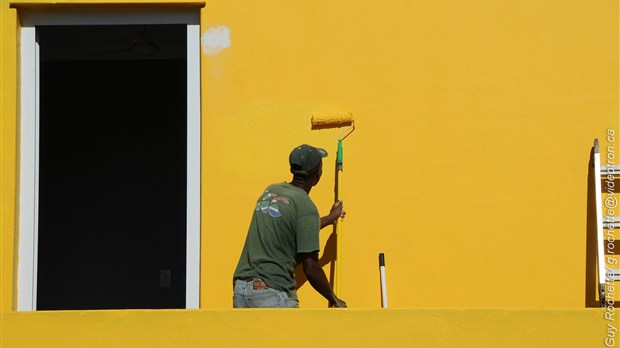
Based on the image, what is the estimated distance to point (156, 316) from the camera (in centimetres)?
458

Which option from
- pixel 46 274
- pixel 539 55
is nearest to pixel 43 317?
pixel 539 55

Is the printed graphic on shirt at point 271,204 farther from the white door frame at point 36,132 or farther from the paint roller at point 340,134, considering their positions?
the white door frame at point 36,132

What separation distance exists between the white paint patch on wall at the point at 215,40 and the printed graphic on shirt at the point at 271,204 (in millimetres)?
1013

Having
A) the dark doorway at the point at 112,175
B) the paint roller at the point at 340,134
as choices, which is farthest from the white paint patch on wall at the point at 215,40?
the dark doorway at the point at 112,175

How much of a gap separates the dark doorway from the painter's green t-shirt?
316 cm

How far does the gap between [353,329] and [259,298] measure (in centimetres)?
53

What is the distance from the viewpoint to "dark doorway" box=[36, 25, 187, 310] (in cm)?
796

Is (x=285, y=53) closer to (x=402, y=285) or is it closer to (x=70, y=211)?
(x=402, y=285)

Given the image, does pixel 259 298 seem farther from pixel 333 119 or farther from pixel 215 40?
pixel 215 40

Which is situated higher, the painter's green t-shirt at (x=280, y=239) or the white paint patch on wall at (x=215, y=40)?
the white paint patch on wall at (x=215, y=40)

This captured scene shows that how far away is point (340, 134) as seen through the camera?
544 cm

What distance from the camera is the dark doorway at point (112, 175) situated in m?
7.96

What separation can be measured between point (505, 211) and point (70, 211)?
13.2ft

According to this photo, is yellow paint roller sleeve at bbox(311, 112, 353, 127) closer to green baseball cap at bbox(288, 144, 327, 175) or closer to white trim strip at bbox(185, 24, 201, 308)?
green baseball cap at bbox(288, 144, 327, 175)
